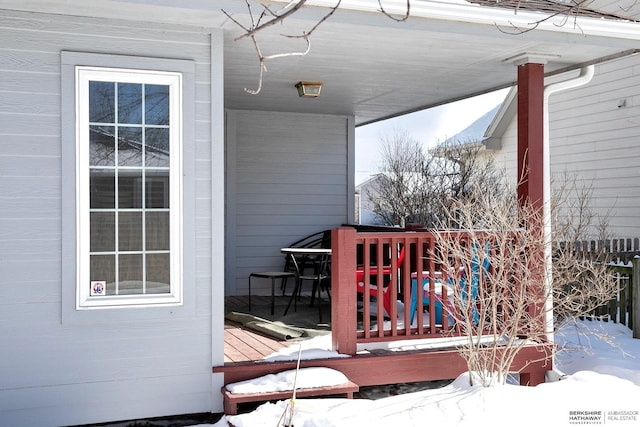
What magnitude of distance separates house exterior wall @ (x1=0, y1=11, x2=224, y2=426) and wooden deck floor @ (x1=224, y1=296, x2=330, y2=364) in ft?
1.87

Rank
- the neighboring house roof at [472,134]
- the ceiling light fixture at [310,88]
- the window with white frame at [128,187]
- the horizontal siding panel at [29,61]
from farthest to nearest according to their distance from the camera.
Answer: the neighboring house roof at [472,134], the ceiling light fixture at [310,88], the window with white frame at [128,187], the horizontal siding panel at [29,61]

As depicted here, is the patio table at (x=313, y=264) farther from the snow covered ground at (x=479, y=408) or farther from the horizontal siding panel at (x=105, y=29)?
the horizontal siding panel at (x=105, y=29)

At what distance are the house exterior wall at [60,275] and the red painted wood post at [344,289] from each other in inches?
39.1

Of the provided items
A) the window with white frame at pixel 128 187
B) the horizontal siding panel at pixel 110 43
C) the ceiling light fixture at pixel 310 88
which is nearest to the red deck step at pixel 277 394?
the window with white frame at pixel 128 187

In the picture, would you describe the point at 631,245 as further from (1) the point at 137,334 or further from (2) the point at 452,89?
(1) the point at 137,334

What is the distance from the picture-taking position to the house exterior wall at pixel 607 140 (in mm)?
8742

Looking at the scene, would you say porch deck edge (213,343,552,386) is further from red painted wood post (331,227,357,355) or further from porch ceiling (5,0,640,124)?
porch ceiling (5,0,640,124)

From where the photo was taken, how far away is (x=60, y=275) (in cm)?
409

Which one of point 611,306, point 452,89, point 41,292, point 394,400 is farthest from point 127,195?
point 611,306

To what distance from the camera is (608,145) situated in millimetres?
9211

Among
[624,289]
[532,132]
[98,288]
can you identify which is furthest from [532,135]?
[98,288]

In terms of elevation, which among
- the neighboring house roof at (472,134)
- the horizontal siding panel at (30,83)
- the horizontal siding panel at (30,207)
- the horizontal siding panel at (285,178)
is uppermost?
the neighboring house roof at (472,134)

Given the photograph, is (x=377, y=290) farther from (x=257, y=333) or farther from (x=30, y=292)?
(x=30, y=292)

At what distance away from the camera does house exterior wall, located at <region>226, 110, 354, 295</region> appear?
8.02 m
